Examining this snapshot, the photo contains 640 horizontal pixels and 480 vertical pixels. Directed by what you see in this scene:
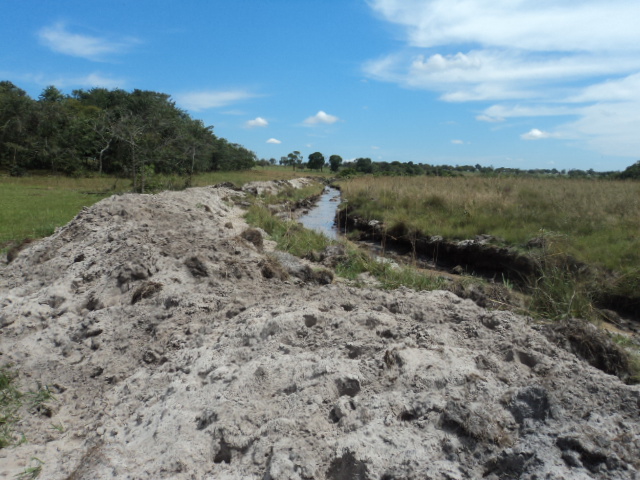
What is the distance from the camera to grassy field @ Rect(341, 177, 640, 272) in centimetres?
997

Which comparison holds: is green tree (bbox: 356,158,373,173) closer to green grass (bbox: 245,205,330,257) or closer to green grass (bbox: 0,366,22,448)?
green grass (bbox: 245,205,330,257)

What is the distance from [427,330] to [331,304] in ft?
3.31

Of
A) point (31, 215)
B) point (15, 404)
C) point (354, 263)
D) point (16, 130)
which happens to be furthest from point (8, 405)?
point (16, 130)

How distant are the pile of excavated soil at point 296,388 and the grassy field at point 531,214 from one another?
286 inches

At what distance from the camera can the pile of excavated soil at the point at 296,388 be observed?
96.3 inches

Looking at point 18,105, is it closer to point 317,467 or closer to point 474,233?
point 474,233

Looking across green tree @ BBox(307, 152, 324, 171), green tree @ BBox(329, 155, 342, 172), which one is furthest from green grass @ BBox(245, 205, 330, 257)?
green tree @ BBox(329, 155, 342, 172)

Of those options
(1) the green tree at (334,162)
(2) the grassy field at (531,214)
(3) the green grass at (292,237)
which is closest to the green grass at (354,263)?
(3) the green grass at (292,237)

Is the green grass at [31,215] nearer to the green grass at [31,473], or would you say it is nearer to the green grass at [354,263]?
the green grass at [354,263]

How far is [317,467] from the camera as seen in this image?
2461 millimetres

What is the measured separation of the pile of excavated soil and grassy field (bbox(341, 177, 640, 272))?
7.27 metres

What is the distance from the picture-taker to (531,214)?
1303cm

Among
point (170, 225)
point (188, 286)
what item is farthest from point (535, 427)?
point (170, 225)

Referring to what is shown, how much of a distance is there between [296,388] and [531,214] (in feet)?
39.4
